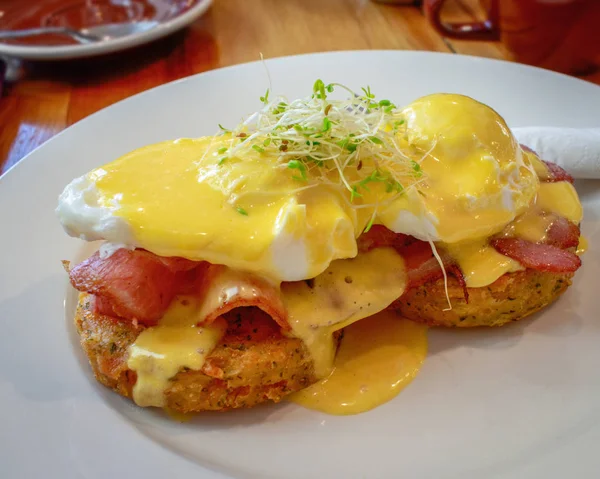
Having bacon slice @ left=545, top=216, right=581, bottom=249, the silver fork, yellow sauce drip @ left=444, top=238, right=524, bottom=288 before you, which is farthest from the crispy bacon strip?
the silver fork

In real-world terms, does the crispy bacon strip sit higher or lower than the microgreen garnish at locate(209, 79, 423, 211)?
lower

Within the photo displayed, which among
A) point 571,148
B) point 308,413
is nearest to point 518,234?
point 571,148

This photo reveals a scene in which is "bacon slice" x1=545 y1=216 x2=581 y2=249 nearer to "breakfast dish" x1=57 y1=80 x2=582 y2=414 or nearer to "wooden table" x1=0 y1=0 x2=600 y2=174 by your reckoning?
"breakfast dish" x1=57 y1=80 x2=582 y2=414

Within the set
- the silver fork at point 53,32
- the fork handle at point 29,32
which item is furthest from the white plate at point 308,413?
the fork handle at point 29,32

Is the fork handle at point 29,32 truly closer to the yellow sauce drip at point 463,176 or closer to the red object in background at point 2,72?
the red object in background at point 2,72

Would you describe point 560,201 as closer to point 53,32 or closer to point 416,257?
point 416,257
